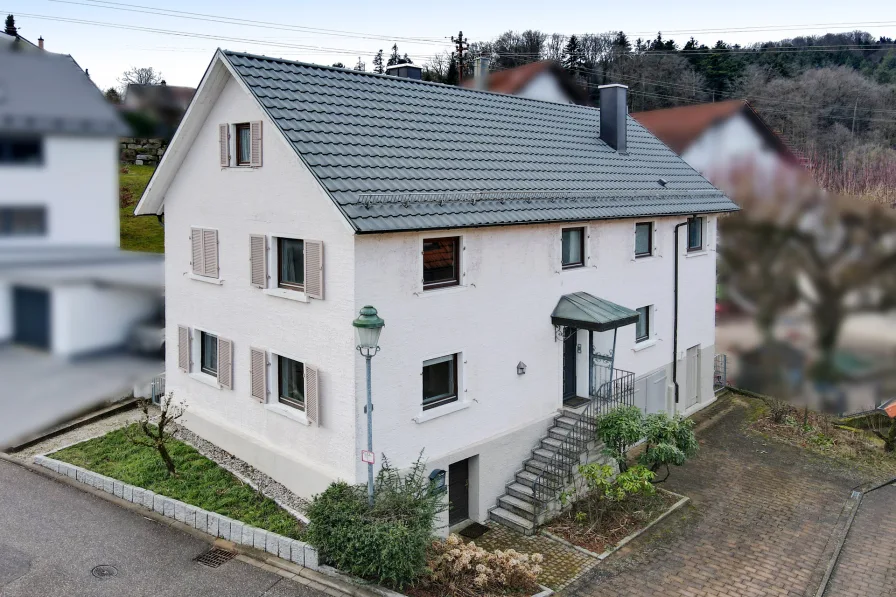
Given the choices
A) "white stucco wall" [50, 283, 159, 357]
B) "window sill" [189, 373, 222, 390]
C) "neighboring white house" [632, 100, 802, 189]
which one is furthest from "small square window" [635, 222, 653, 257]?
"white stucco wall" [50, 283, 159, 357]

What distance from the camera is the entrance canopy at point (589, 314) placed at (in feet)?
37.7

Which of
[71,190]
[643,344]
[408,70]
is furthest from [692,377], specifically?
[71,190]

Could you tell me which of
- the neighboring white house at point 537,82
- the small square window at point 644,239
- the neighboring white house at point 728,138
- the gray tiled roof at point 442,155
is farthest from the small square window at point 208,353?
the neighboring white house at point 537,82

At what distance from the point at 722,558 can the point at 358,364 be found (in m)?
6.07

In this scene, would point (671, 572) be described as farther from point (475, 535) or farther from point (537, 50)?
point (537, 50)

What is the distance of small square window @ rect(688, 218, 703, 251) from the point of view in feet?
53.0

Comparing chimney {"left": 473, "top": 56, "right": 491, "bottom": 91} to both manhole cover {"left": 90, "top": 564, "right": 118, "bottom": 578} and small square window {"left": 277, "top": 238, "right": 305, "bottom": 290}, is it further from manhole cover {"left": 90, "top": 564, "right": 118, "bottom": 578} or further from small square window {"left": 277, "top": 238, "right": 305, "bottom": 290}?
manhole cover {"left": 90, "top": 564, "right": 118, "bottom": 578}

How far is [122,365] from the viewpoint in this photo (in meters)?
1.87

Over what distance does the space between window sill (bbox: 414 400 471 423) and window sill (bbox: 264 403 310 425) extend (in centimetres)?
165

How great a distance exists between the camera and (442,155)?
36.7 ft

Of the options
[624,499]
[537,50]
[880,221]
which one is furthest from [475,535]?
[537,50]

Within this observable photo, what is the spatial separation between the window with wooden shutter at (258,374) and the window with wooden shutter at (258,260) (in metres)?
1.06

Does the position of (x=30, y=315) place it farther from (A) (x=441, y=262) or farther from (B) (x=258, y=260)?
(B) (x=258, y=260)

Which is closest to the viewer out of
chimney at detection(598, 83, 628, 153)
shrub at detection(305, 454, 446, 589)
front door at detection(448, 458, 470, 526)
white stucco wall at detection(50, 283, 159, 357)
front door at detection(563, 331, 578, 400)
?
white stucco wall at detection(50, 283, 159, 357)
